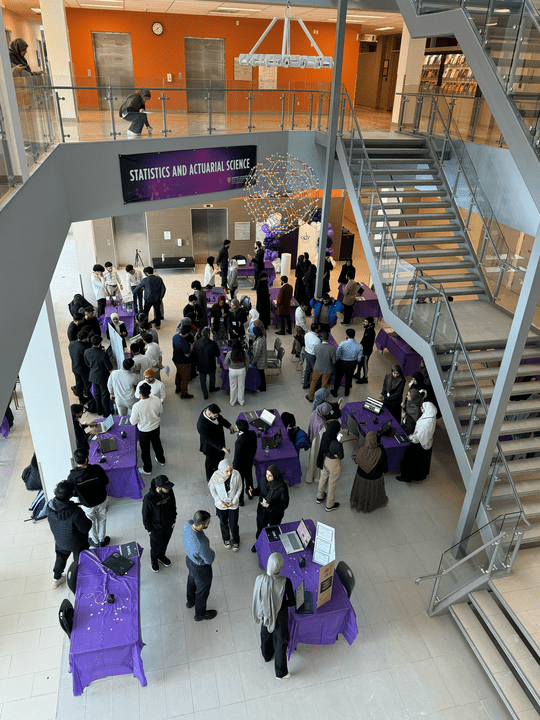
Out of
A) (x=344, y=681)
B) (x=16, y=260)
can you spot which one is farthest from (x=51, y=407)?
(x=344, y=681)

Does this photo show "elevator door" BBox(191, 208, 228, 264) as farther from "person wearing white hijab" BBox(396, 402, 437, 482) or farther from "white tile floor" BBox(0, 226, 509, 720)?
"person wearing white hijab" BBox(396, 402, 437, 482)

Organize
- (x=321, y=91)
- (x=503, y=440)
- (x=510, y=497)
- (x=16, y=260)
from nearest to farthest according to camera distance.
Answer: (x=16, y=260), (x=510, y=497), (x=503, y=440), (x=321, y=91)

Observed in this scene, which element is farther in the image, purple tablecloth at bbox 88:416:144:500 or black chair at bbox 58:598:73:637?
purple tablecloth at bbox 88:416:144:500

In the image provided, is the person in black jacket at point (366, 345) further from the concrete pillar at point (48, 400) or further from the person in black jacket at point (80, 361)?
the concrete pillar at point (48, 400)

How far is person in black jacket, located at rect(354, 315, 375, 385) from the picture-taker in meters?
10.0

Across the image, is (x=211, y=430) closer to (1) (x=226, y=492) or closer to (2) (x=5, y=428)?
(1) (x=226, y=492)

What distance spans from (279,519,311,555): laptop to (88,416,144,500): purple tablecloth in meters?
2.48

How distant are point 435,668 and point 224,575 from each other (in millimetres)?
Result: 2610

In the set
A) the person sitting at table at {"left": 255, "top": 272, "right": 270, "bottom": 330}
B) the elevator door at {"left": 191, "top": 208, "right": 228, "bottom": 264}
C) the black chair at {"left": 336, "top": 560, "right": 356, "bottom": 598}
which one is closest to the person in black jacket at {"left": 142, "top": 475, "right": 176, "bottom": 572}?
the black chair at {"left": 336, "top": 560, "right": 356, "bottom": 598}

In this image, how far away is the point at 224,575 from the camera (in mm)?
6551

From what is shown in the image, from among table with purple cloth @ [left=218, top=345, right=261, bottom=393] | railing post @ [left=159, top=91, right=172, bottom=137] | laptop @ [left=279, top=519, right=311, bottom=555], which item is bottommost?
table with purple cloth @ [left=218, top=345, right=261, bottom=393]

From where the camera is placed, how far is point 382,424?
8250 mm

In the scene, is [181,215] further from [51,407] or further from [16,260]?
[16,260]

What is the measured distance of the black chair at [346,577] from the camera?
5.57m
